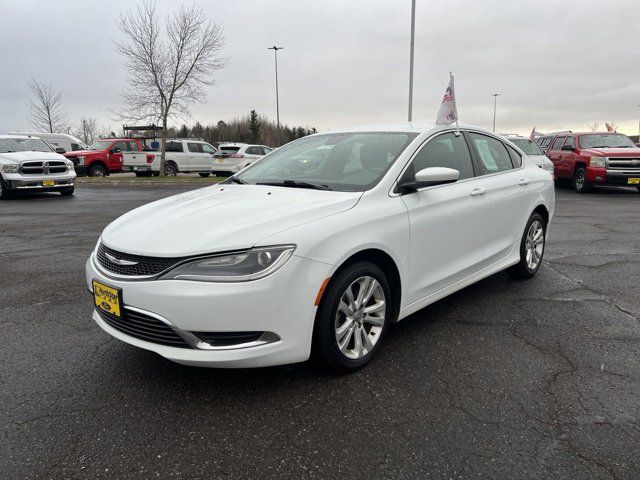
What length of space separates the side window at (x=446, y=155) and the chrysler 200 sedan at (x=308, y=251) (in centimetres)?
1

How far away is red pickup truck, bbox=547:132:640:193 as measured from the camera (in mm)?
13977

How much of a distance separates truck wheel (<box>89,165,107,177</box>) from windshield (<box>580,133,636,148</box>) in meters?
20.3

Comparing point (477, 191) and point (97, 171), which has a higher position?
point (477, 191)

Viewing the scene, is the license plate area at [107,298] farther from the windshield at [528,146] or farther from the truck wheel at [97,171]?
the truck wheel at [97,171]

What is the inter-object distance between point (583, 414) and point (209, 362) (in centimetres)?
201

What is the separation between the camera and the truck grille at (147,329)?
260 cm

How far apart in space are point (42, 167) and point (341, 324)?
1377cm

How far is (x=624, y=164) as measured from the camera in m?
14.0

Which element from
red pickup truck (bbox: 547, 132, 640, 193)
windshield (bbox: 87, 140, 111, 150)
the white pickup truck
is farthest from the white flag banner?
windshield (bbox: 87, 140, 111, 150)

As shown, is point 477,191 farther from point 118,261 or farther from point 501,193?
point 118,261

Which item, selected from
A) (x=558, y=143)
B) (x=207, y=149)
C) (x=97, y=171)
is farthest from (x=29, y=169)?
(x=558, y=143)

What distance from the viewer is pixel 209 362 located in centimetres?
255

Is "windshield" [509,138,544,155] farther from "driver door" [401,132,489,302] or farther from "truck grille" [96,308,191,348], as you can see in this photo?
"truck grille" [96,308,191,348]

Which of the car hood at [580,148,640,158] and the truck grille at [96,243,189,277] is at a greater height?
the car hood at [580,148,640,158]
